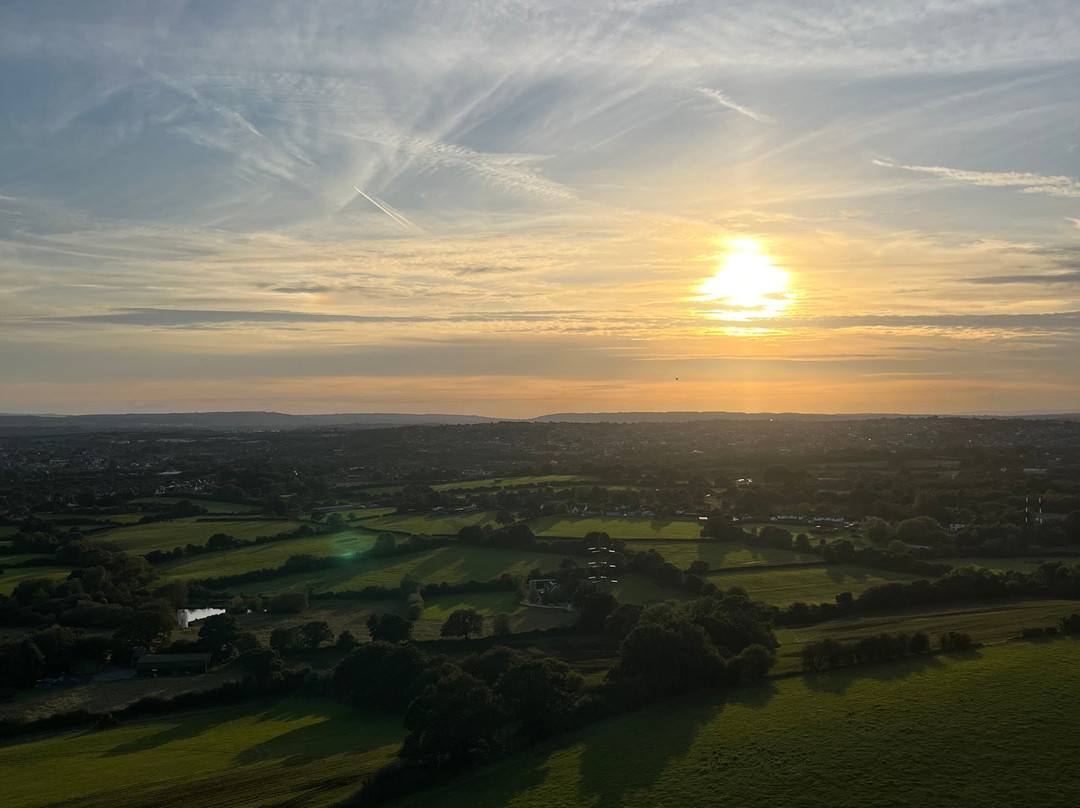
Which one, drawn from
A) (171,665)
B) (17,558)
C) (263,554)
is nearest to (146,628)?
(171,665)

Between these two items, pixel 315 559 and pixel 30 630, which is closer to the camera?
pixel 30 630

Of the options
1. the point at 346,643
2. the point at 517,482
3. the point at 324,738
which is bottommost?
the point at 324,738

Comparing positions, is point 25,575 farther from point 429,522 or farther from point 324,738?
point 324,738

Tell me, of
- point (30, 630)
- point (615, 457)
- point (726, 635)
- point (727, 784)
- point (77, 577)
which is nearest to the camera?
point (727, 784)

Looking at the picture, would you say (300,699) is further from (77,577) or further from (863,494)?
(863,494)

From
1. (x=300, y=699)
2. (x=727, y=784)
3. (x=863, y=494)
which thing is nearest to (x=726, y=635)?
(x=727, y=784)

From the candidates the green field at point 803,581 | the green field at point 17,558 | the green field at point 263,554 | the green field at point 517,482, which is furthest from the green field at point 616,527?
the green field at point 17,558
